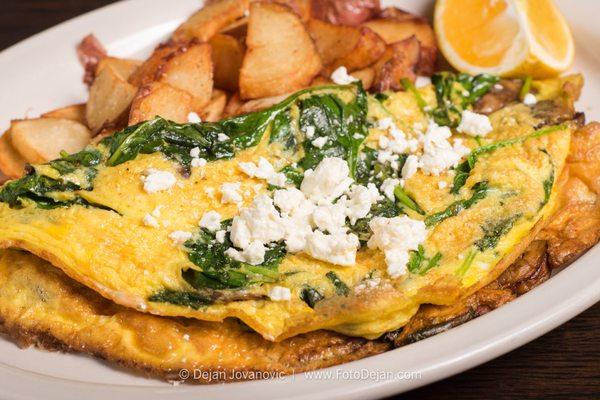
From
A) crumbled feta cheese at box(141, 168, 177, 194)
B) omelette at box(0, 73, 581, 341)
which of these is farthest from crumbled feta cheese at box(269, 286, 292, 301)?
crumbled feta cheese at box(141, 168, 177, 194)

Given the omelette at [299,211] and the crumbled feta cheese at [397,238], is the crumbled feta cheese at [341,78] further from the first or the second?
the crumbled feta cheese at [397,238]

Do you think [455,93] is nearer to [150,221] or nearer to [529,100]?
[529,100]

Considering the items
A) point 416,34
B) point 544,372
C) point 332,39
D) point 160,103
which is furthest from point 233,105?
point 544,372

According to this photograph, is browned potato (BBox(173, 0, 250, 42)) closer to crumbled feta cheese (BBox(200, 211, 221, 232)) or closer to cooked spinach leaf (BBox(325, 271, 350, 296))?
crumbled feta cheese (BBox(200, 211, 221, 232))

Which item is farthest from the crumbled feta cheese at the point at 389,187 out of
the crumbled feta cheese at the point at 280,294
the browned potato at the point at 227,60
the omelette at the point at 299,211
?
the browned potato at the point at 227,60

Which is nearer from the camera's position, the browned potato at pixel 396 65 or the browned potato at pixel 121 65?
the browned potato at pixel 396 65

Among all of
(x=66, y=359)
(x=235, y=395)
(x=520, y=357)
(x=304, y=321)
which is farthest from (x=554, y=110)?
(x=66, y=359)
